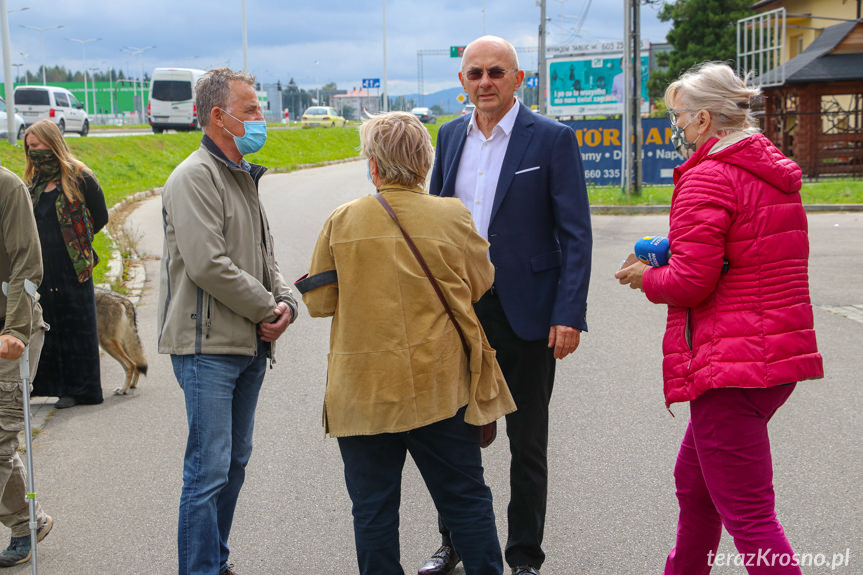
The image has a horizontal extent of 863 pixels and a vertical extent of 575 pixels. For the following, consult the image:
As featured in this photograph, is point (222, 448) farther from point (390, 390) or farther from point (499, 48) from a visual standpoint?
point (499, 48)

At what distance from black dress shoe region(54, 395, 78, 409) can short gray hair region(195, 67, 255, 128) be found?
3834 mm

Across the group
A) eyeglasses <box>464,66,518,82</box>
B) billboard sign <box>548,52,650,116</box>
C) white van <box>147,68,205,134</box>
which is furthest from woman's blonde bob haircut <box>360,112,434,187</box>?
white van <box>147,68,205,134</box>

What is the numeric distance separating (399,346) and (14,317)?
1739mm

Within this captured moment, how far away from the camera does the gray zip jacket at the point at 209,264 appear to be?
3.26 m

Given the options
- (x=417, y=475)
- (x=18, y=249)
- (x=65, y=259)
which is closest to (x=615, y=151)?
(x=65, y=259)

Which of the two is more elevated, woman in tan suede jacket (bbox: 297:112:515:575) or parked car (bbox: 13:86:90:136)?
Result: parked car (bbox: 13:86:90:136)

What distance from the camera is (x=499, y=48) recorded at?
3.73 metres

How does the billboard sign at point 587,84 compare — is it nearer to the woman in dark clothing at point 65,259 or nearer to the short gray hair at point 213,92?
the woman in dark clothing at point 65,259

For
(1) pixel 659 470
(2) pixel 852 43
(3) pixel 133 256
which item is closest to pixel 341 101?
(2) pixel 852 43

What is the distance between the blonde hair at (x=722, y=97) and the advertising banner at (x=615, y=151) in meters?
19.4

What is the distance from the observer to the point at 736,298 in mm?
2885

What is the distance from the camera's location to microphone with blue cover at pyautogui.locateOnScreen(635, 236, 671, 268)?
122 inches

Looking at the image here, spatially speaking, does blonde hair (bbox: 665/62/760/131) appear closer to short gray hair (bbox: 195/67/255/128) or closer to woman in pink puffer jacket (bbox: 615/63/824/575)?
woman in pink puffer jacket (bbox: 615/63/824/575)

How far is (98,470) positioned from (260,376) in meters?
2.10
